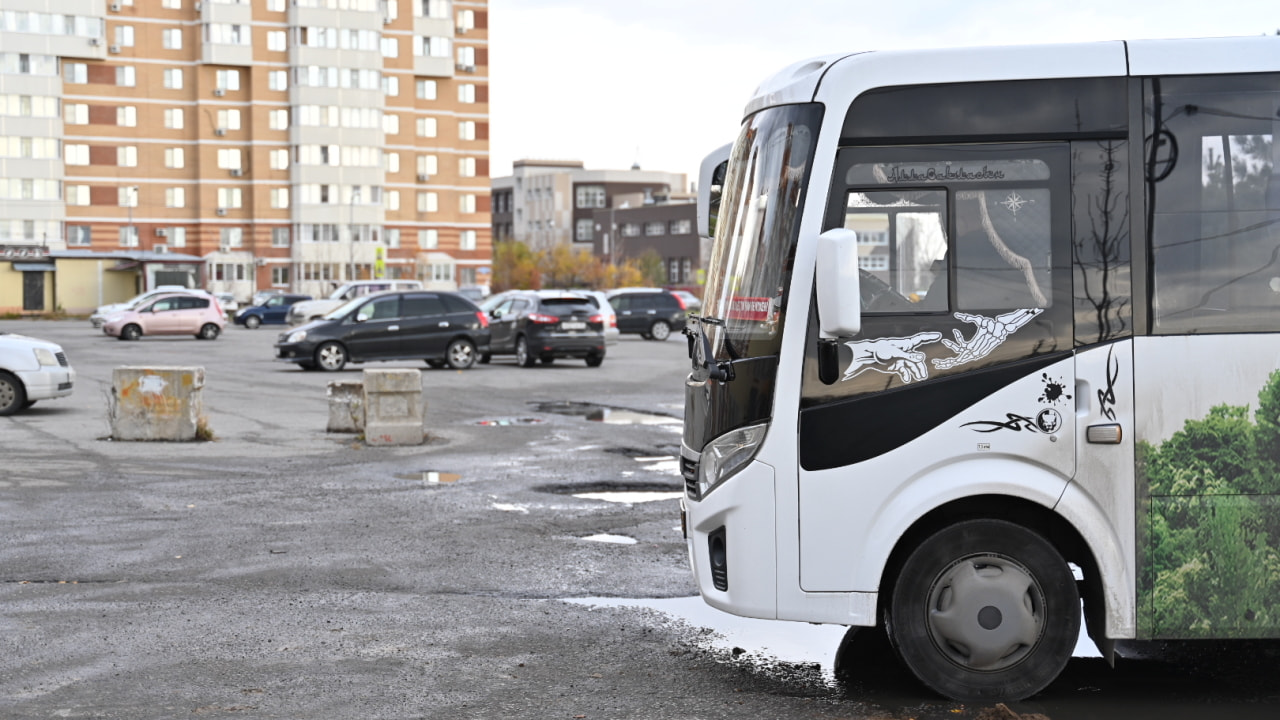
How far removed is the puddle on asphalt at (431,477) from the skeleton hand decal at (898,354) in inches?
303

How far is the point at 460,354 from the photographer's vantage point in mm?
30250

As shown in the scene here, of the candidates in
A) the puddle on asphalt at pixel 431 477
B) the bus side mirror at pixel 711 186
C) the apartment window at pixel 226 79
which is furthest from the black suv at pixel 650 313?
the apartment window at pixel 226 79

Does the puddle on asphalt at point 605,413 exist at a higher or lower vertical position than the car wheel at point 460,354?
lower

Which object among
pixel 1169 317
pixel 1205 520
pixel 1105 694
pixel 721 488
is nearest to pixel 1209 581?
pixel 1205 520

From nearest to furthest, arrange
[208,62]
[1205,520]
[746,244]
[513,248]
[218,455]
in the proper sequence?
[1205,520] < [746,244] < [218,455] < [208,62] < [513,248]

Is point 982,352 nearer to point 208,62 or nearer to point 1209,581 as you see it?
point 1209,581

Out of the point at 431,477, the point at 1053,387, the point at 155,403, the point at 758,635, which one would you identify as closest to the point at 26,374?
the point at 155,403

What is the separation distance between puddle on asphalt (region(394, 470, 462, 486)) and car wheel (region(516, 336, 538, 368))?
17.7 m

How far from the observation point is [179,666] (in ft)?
21.4

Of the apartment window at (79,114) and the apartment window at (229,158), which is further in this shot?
the apartment window at (229,158)

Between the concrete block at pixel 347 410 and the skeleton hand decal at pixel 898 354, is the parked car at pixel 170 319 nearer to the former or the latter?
the concrete block at pixel 347 410

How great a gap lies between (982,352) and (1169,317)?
2.57 feet

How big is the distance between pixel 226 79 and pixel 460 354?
7286cm

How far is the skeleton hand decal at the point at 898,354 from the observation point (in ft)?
19.3
